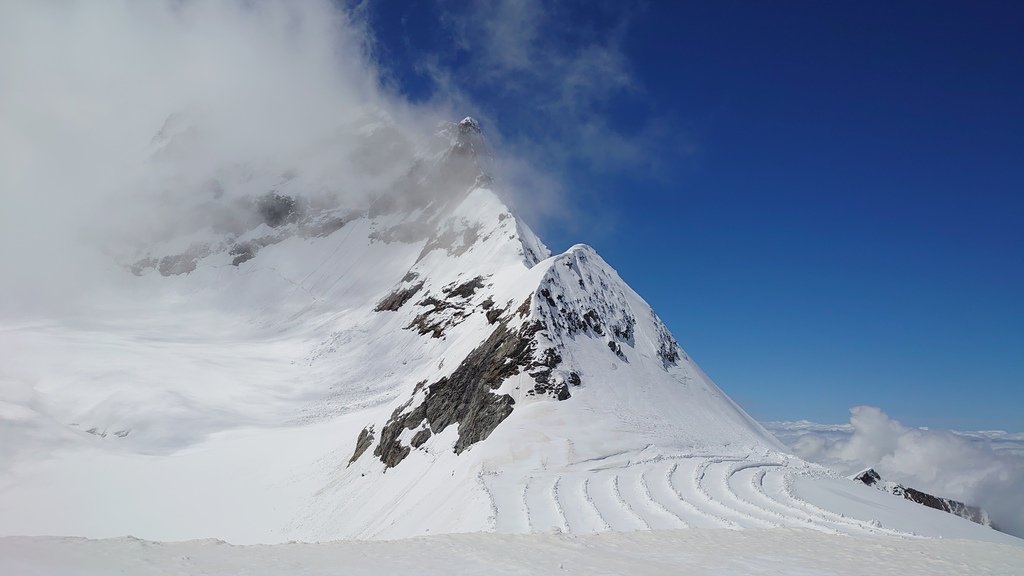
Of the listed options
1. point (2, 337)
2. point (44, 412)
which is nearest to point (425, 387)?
point (44, 412)

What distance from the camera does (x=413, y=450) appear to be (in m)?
37.1

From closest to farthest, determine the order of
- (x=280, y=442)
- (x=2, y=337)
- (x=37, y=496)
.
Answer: (x=37, y=496) → (x=280, y=442) → (x=2, y=337)

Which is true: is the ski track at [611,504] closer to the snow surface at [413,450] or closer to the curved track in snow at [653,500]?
the curved track in snow at [653,500]

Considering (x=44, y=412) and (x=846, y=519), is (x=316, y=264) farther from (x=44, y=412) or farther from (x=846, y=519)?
(x=846, y=519)

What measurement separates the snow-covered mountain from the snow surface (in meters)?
0.25

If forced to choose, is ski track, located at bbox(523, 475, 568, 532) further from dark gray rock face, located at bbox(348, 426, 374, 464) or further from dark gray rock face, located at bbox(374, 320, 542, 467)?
dark gray rock face, located at bbox(348, 426, 374, 464)

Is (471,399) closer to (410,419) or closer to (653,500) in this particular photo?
(410,419)

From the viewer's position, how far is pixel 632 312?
56250 mm

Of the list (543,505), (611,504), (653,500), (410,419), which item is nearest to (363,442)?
(410,419)

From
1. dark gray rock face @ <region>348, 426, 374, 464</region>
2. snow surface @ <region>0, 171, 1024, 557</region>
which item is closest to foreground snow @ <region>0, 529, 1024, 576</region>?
snow surface @ <region>0, 171, 1024, 557</region>

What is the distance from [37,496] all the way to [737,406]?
6422 cm

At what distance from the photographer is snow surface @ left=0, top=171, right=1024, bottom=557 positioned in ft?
50.7

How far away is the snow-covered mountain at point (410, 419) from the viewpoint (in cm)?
2592

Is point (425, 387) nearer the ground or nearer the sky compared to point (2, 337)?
nearer the ground
